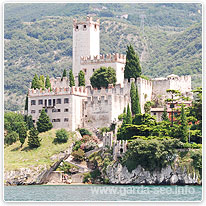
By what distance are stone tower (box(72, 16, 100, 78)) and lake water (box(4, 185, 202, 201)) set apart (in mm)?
26540

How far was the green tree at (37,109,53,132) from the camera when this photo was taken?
283 feet

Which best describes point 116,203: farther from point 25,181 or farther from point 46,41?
point 46,41

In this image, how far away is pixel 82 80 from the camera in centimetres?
9238

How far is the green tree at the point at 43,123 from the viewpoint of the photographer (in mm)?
86375

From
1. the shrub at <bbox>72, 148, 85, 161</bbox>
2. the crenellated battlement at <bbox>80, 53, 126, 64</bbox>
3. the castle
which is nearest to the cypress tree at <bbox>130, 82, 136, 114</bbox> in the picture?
the castle

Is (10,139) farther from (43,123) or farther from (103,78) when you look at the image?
(103,78)

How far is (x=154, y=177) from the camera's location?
74500mm

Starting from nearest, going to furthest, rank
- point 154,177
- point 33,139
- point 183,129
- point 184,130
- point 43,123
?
point 154,177 < point 184,130 < point 183,129 < point 33,139 < point 43,123

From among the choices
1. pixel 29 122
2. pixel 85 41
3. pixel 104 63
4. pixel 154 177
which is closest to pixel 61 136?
pixel 29 122

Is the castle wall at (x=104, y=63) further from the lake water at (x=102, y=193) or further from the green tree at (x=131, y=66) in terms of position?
the lake water at (x=102, y=193)

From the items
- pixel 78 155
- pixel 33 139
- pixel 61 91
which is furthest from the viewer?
pixel 61 91

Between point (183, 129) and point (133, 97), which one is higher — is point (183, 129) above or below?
below

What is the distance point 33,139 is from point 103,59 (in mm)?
17346

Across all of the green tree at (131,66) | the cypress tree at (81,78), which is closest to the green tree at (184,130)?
the green tree at (131,66)
